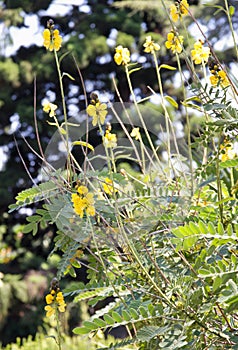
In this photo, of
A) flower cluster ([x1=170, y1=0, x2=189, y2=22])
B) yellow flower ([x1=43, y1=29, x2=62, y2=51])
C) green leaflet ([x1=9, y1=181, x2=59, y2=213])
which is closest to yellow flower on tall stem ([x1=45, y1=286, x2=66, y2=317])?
green leaflet ([x1=9, y1=181, x2=59, y2=213])

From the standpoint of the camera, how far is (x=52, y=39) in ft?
3.49

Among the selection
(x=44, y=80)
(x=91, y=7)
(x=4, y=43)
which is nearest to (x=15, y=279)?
(x=44, y=80)

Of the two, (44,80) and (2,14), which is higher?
(2,14)

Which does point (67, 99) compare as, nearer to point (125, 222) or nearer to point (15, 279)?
point (15, 279)

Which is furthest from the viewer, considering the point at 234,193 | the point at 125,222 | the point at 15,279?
the point at 15,279

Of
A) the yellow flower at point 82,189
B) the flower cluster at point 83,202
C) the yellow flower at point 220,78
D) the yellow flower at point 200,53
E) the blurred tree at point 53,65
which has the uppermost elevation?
→ the yellow flower at point 200,53

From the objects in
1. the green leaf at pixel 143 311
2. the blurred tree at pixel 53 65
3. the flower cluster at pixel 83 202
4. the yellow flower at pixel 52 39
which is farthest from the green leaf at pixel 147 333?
the blurred tree at pixel 53 65

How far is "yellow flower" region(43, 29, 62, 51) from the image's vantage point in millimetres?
1054

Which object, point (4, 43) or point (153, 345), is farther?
point (4, 43)

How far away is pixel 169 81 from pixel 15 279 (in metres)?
3.40

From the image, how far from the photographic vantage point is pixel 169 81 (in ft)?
25.0

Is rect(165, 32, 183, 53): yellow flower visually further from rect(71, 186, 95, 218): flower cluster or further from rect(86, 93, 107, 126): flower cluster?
rect(71, 186, 95, 218): flower cluster

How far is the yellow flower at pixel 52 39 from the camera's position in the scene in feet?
3.46

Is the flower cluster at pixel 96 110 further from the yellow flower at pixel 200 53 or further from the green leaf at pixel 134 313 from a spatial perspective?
the yellow flower at pixel 200 53
